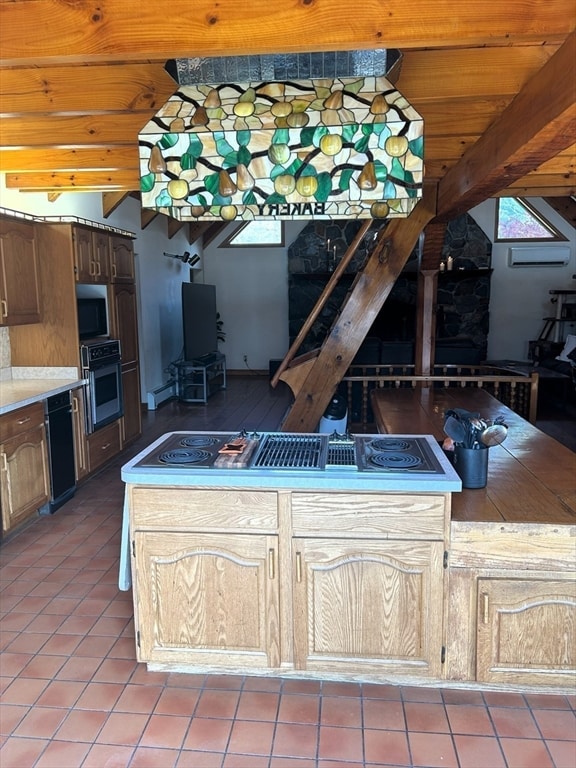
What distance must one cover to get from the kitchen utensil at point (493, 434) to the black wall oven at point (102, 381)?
3.23m

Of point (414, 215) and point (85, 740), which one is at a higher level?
point (414, 215)

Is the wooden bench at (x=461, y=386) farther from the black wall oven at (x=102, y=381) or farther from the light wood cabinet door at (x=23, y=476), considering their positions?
the light wood cabinet door at (x=23, y=476)

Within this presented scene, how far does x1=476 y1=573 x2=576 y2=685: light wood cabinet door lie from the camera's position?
1995 mm

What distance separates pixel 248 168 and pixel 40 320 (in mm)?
2848

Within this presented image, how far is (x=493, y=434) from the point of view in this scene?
85.5 inches

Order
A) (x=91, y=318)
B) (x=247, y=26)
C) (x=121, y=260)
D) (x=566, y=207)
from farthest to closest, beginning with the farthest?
(x=566, y=207)
(x=121, y=260)
(x=91, y=318)
(x=247, y=26)

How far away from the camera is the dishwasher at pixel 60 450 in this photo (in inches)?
152

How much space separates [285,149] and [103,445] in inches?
133

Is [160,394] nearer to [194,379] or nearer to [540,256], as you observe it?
[194,379]

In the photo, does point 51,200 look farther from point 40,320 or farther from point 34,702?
point 34,702

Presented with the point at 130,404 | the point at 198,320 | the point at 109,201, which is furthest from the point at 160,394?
the point at 109,201

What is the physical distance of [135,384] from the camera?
5539 mm

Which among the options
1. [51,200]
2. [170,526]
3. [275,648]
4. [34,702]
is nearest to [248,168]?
[170,526]

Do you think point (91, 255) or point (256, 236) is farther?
point (256, 236)
